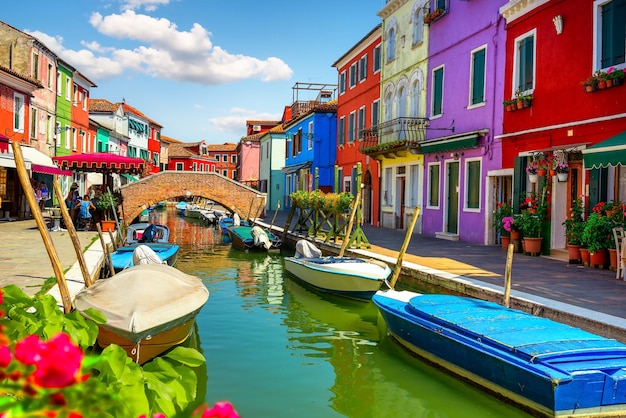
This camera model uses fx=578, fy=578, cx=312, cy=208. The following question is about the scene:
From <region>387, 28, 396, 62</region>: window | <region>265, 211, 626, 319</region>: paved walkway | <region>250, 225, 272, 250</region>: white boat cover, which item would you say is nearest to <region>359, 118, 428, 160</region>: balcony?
<region>387, 28, 396, 62</region>: window

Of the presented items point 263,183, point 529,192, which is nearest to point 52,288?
point 529,192

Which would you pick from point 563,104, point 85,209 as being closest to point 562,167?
point 563,104

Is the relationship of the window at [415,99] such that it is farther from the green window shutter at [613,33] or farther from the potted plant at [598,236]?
the potted plant at [598,236]

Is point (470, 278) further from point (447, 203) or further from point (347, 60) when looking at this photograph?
point (347, 60)

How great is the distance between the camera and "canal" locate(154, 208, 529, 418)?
607 cm

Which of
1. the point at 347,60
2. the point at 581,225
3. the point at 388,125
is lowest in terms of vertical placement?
the point at 581,225

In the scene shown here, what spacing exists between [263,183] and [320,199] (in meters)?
30.3

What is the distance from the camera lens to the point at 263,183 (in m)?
48.3

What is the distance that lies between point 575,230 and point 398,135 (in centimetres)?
957

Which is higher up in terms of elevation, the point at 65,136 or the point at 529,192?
the point at 65,136

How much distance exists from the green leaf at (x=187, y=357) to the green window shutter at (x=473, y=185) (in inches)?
579

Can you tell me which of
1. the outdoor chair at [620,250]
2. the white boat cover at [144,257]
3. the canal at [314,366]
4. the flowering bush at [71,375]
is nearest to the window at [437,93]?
the canal at [314,366]

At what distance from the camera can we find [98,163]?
19062 millimetres

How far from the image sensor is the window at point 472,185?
52.7ft
